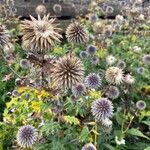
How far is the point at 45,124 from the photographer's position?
110 inches

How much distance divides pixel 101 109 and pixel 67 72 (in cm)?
43

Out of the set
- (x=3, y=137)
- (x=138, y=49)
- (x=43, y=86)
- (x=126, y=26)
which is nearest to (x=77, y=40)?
(x=43, y=86)

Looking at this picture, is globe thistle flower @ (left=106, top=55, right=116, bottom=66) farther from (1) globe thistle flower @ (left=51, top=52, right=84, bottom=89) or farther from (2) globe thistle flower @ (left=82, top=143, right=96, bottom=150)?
(1) globe thistle flower @ (left=51, top=52, right=84, bottom=89)

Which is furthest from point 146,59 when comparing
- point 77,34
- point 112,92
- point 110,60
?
point 77,34

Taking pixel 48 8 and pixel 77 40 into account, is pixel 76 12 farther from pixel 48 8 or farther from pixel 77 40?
pixel 77 40

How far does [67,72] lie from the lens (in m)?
2.63

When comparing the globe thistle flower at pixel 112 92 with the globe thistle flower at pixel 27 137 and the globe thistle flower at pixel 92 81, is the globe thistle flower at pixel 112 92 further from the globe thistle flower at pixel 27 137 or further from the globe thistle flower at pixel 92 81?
the globe thistle flower at pixel 27 137

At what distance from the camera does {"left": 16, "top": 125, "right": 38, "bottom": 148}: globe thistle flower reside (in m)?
2.87

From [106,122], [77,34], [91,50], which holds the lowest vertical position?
[106,122]

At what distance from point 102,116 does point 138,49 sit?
6.28 feet

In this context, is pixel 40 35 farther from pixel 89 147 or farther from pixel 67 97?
pixel 89 147

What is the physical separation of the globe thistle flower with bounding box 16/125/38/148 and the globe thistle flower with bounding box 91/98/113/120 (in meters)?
0.39

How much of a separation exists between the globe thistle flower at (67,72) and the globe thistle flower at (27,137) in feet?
1.41

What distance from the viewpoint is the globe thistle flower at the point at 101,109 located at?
2.94 m
